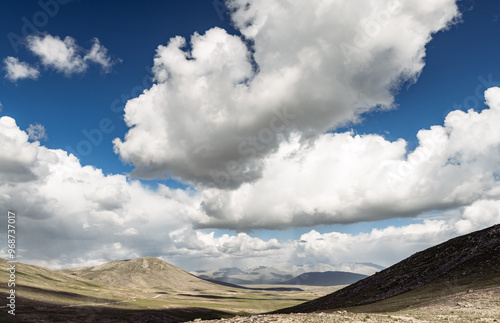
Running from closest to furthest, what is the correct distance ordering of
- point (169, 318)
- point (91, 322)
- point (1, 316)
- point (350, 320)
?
point (350, 320) → point (1, 316) → point (91, 322) → point (169, 318)

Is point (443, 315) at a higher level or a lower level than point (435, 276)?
lower

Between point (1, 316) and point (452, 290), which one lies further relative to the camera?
point (1, 316)

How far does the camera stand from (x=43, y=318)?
104688mm

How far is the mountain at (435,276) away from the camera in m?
66.2

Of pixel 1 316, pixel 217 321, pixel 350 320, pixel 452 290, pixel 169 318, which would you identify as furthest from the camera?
pixel 169 318

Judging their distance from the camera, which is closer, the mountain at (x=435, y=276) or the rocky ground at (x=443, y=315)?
the rocky ground at (x=443, y=315)

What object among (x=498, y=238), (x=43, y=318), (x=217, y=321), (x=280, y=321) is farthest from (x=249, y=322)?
(x=43, y=318)

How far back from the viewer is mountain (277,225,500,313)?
66.2 meters

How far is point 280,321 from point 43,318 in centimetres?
11317

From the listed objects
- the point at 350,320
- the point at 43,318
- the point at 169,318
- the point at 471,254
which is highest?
the point at 471,254

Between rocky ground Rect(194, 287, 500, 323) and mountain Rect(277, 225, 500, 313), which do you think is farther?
→ mountain Rect(277, 225, 500, 313)

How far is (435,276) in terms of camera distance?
85.6 meters

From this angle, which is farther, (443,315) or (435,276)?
(435,276)

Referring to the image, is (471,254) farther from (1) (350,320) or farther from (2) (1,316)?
(2) (1,316)
